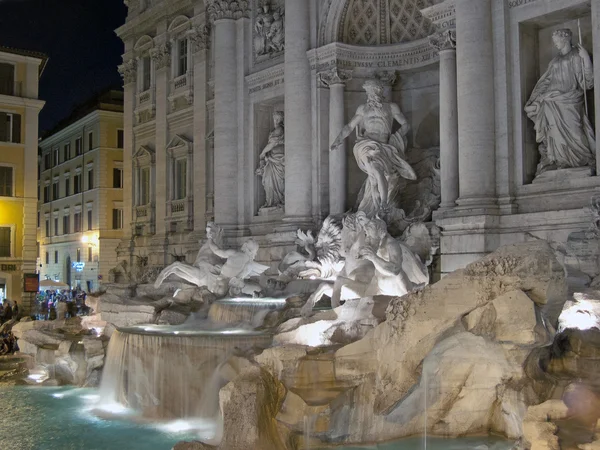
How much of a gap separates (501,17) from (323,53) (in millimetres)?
5373

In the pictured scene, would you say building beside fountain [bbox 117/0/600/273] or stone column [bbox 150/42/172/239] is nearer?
building beside fountain [bbox 117/0/600/273]

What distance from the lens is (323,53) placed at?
1850 cm

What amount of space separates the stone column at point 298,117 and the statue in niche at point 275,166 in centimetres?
142

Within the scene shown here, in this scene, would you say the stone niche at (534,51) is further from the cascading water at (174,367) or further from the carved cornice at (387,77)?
the cascading water at (174,367)

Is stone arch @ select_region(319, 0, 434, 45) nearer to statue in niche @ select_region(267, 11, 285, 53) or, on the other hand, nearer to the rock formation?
statue in niche @ select_region(267, 11, 285, 53)

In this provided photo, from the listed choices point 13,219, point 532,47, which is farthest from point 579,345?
point 13,219

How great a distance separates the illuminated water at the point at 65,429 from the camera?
10281 mm

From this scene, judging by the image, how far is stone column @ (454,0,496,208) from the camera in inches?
555

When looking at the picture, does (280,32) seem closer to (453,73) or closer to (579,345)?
(453,73)

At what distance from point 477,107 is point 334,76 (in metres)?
5.16

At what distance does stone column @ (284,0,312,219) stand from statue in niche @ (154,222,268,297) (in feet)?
7.61

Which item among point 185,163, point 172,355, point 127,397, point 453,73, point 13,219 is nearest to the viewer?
point 172,355

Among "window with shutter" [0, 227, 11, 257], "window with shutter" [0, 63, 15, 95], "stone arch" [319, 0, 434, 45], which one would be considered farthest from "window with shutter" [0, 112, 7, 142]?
"stone arch" [319, 0, 434, 45]

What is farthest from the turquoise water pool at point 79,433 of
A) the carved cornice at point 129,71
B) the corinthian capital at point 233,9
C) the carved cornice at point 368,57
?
the carved cornice at point 129,71
